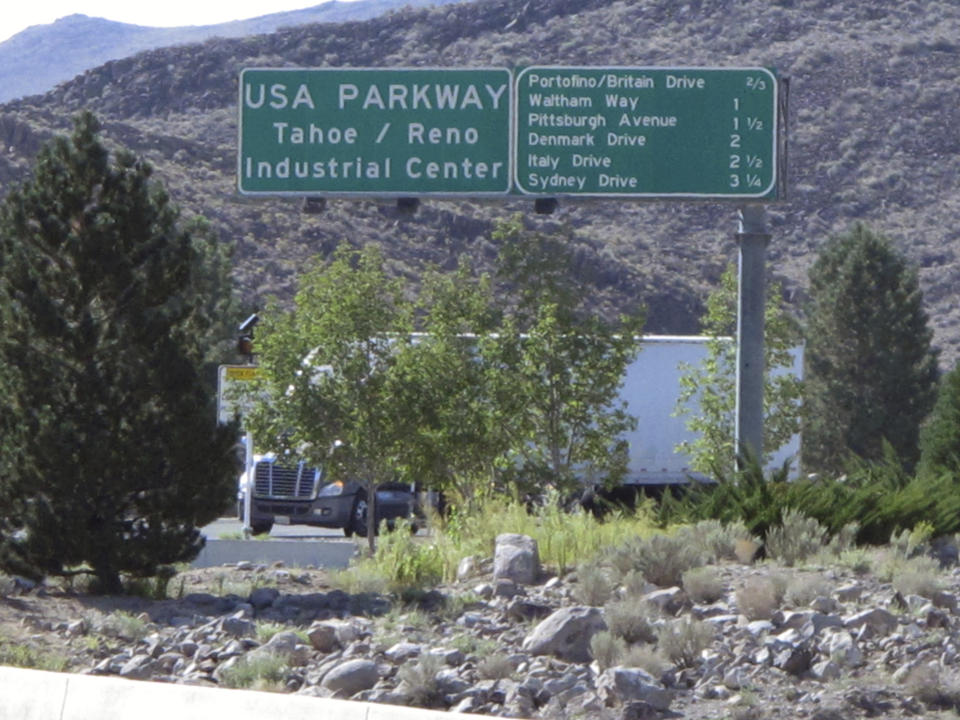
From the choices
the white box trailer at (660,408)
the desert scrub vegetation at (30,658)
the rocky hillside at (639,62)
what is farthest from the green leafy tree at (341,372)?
the rocky hillside at (639,62)

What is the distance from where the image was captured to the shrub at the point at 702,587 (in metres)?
12.6

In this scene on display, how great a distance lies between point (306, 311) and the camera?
68.4ft

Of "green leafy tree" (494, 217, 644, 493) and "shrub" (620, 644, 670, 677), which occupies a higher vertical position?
"green leafy tree" (494, 217, 644, 493)

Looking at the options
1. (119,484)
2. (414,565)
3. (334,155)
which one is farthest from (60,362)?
(334,155)

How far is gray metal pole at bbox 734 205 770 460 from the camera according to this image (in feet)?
58.1

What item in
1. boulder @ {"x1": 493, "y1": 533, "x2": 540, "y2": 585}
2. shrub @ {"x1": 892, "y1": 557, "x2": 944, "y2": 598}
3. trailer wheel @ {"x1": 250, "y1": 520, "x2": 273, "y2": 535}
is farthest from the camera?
trailer wheel @ {"x1": 250, "y1": 520, "x2": 273, "y2": 535}

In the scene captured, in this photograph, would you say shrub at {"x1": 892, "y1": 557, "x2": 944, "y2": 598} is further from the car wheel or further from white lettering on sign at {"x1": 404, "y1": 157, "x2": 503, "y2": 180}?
the car wheel

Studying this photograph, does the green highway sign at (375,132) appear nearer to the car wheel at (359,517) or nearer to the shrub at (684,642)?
the shrub at (684,642)

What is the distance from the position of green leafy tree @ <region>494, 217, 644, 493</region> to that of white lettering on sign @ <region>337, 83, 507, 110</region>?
7.69 ft

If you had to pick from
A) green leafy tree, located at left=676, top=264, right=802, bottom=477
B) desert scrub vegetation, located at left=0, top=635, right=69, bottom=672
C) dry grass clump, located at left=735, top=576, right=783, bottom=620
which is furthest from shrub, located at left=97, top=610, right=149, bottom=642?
green leafy tree, located at left=676, top=264, right=802, bottom=477

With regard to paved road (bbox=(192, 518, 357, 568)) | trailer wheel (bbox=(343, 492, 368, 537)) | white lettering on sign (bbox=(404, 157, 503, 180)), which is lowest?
trailer wheel (bbox=(343, 492, 368, 537))

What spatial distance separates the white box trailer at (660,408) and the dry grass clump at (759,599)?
1848cm

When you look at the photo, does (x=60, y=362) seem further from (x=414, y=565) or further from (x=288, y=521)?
(x=288, y=521)

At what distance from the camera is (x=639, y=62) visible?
238 ft
